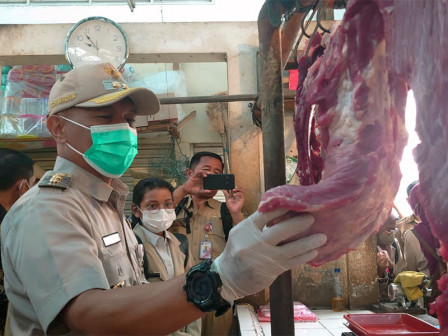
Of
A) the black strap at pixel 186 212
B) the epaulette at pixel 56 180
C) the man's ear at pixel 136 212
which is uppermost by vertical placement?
the epaulette at pixel 56 180

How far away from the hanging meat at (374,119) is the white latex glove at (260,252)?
40 millimetres

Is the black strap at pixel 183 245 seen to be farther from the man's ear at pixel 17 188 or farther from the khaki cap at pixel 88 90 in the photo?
the khaki cap at pixel 88 90

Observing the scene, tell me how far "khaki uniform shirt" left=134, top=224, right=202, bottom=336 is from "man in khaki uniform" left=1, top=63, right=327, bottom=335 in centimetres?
131

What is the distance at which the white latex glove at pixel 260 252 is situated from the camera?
1.12 meters

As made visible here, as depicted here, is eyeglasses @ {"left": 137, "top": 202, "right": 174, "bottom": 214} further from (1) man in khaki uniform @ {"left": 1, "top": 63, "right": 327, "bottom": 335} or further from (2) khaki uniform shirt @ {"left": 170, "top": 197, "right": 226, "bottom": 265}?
(1) man in khaki uniform @ {"left": 1, "top": 63, "right": 327, "bottom": 335}

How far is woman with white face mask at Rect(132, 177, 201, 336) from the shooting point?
10.8 feet

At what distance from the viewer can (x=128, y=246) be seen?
2.00 meters

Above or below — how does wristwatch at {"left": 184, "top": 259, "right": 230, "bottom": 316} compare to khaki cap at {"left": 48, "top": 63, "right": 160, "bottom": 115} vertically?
below

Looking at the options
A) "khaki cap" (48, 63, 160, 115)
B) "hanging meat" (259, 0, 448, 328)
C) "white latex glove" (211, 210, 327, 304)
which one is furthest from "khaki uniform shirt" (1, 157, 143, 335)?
"hanging meat" (259, 0, 448, 328)

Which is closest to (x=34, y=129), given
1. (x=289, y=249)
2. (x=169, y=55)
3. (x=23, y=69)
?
(x=23, y=69)

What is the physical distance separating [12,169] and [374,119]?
98.9 inches

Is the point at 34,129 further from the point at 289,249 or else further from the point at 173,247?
the point at 289,249

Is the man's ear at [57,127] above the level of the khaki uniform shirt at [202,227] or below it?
above

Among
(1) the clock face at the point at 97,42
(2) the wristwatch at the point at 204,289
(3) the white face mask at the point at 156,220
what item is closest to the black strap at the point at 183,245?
(3) the white face mask at the point at 156,220
